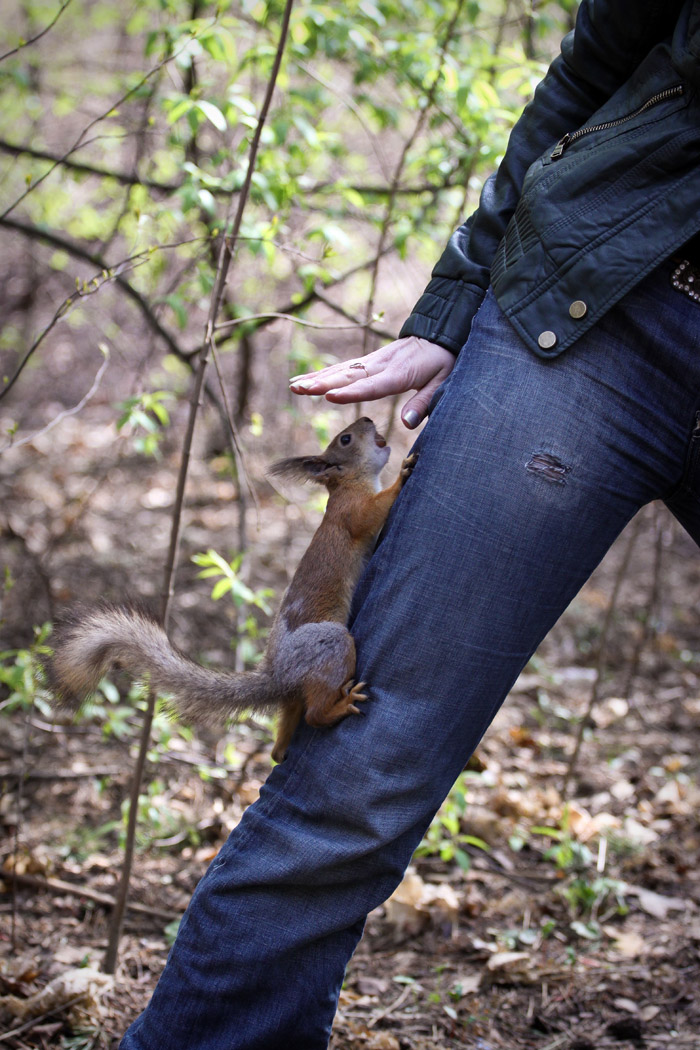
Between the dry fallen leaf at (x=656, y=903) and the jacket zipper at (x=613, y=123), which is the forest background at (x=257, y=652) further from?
the jacket zipper at (x=613, y=123)

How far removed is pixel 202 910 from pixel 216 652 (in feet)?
9.54

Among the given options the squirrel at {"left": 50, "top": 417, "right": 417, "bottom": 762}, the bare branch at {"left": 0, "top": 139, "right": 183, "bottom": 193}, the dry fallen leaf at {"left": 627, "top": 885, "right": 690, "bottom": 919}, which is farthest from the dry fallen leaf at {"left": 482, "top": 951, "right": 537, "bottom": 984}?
the bare branch at {"left": 0, "top": 139, "right": 183, "bottom": 193}

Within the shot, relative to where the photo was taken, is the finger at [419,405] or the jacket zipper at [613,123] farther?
the finger at [419,405]

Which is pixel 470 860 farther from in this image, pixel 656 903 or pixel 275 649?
pixel 275 649

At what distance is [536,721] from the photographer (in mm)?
4219

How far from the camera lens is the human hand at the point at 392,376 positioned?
5.50 feet

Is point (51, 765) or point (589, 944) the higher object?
point (51, 765)

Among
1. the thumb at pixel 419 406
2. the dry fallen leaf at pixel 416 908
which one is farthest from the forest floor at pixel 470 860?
the thumb at pixel 419 406

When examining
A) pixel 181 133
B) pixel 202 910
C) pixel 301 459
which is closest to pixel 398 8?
pixel 181 133

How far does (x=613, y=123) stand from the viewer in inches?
62.4

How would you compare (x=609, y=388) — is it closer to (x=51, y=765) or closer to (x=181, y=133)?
(x=51, y=765)

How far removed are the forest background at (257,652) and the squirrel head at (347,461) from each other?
0.50 ft

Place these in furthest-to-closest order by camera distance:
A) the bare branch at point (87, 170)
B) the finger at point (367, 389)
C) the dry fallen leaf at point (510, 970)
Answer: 1. the bare branch at point (87, 170)
2. the dry fallen leaf at point (510, 970)
3. the finger at point (367, 389)

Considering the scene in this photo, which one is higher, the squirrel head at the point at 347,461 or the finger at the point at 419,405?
the squirrel head at the point at 347,461
